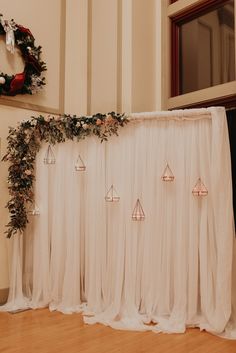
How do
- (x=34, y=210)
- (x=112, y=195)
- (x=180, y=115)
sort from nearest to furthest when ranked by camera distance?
(x=180, y=115) < (x=112, y=195) < (x=34, y=210)

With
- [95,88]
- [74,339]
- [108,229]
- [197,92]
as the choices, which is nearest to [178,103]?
[197,92]

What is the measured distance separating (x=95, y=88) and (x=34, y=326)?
285 centimetres

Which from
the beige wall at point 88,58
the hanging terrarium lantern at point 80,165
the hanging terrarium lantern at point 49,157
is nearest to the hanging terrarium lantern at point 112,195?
the hanging terrarium lantern at point 80,165

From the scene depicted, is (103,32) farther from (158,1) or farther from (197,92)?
(197,92)

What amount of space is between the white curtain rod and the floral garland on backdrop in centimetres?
53

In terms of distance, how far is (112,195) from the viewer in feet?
11.0

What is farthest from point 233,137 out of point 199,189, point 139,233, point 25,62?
point 25,62

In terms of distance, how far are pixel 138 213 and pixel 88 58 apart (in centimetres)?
239

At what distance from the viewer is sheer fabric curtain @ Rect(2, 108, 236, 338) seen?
2963 mm

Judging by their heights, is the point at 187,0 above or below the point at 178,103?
above

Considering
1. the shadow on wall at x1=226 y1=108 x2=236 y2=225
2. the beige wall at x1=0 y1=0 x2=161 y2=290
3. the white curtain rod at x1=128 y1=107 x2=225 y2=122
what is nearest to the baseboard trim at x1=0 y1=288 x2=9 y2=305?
the beige wall at x1=0 y1=0 x2=161 y2=290

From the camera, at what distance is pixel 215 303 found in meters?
2.89

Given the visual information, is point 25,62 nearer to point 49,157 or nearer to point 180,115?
point 49,157

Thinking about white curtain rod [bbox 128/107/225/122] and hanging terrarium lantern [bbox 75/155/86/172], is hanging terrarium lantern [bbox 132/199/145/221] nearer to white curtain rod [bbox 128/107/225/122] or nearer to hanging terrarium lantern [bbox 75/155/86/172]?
hanging terrarium lantern [bbox 75/155/86/172]
